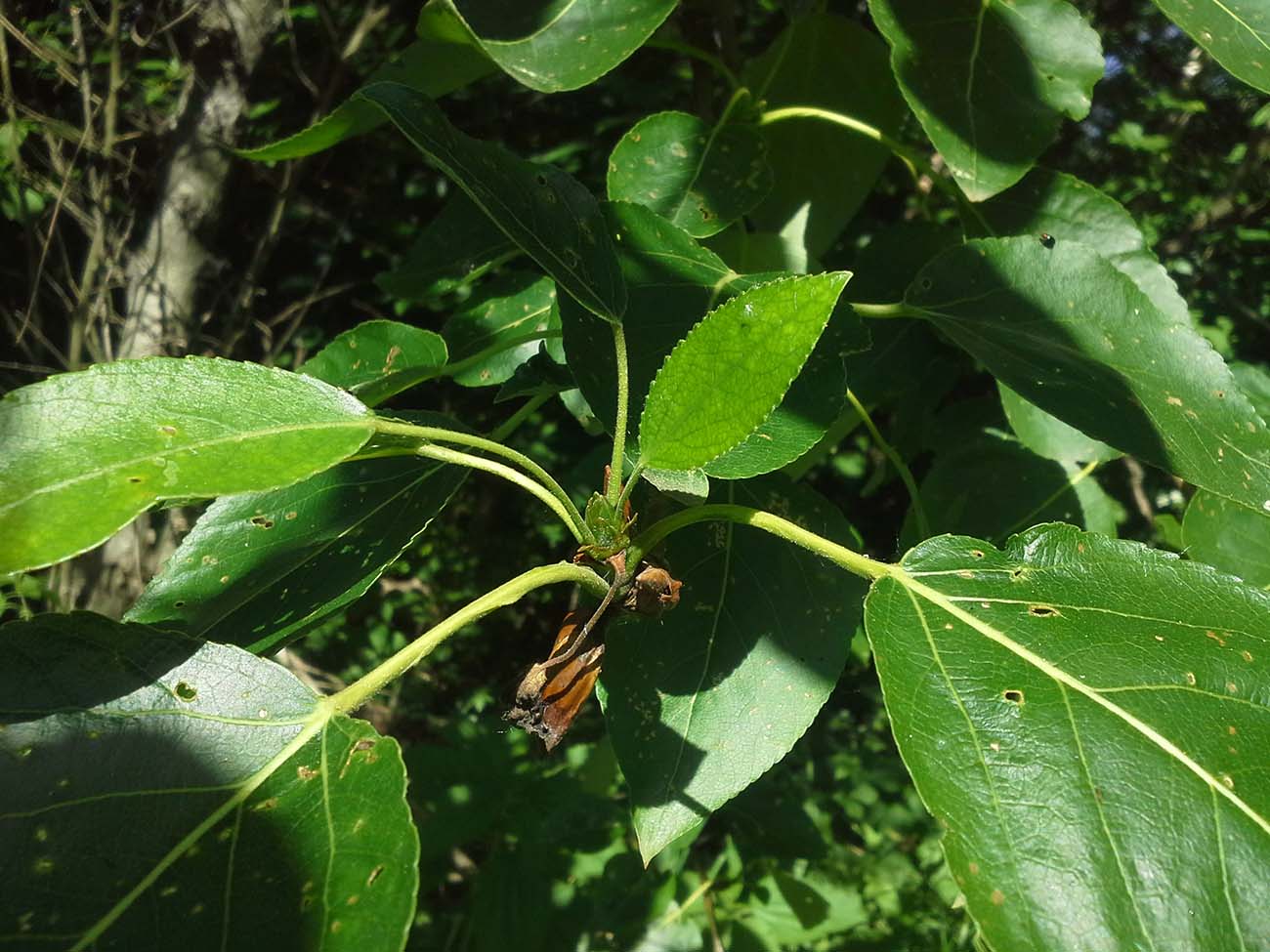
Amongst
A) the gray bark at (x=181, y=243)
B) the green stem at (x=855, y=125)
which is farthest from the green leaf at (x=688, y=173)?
the gray bark at (x=181, y=243)

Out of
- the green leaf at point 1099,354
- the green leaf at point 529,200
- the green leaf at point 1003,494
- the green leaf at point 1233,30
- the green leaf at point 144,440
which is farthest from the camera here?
the green leaf at point 1003,494

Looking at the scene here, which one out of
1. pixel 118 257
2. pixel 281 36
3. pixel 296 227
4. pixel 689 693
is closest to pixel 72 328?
pixel 118 257

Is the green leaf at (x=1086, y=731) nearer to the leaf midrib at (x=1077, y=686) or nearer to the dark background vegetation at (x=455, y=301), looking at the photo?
the leaf midrib at (x=1077, y=686)

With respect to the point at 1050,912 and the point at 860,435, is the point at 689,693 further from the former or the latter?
the point at 860,435

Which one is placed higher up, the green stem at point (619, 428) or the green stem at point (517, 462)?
the green stem at point (619, 428)

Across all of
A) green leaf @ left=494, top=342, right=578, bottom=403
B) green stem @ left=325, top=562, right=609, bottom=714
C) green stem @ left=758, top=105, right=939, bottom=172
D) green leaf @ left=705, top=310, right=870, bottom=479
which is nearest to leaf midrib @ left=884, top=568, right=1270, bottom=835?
green leaf @ left=705, top=310, right=870, bottom=479

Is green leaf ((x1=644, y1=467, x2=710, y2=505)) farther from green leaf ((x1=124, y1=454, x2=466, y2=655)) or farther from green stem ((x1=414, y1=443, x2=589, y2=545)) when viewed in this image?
green leaf ((x1=124, y1=454, x2=466, y2=655))
